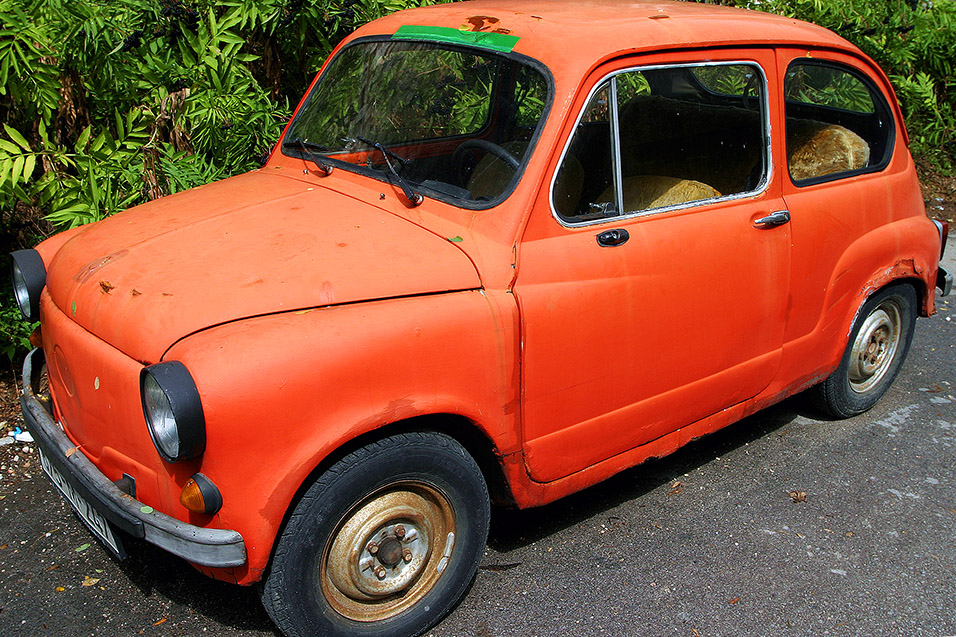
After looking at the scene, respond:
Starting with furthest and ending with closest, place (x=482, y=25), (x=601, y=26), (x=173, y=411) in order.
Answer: (x=482, y=25)
(x=601, y=26)
(x=173, y=411)

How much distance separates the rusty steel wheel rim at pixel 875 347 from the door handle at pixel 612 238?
1.88 metres

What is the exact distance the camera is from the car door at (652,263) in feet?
9.26

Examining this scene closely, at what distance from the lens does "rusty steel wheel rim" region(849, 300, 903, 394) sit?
13.8 feet

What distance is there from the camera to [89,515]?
2.65m

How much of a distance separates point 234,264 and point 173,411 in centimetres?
61

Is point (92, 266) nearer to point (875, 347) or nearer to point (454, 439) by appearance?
point (454, 439)

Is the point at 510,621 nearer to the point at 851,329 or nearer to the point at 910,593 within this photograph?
the point at 910,593

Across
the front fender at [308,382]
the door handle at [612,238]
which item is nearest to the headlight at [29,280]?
the front fender at [308,382]

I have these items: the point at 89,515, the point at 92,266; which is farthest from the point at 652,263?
the point at 89,515

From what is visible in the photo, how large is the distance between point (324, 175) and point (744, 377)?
6.30ft

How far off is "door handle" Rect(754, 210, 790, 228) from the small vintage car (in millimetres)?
23

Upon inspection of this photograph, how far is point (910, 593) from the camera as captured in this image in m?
3.08

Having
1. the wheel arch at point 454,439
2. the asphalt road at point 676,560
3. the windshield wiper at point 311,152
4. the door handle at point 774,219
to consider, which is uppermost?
the windshield wiper at point 311,152

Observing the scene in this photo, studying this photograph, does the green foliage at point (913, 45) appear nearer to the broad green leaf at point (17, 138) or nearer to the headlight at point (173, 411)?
the broad green leaf at point (17, 138)
